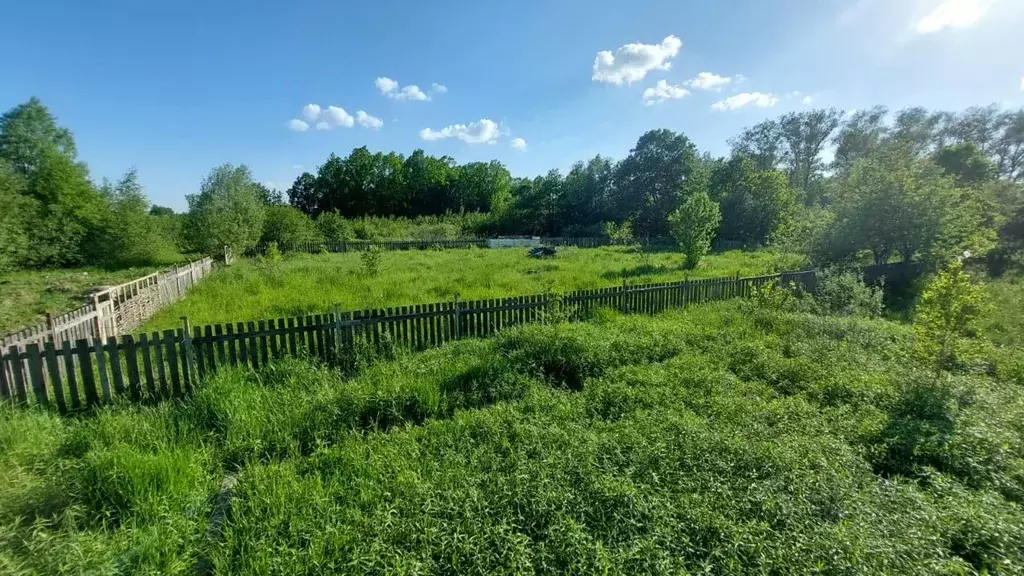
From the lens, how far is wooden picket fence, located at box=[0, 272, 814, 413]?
4.74 meters

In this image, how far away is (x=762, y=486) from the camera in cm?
307

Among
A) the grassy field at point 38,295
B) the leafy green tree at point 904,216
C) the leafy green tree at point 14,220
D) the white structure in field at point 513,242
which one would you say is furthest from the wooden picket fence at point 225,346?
the white structure in field at point 513,242

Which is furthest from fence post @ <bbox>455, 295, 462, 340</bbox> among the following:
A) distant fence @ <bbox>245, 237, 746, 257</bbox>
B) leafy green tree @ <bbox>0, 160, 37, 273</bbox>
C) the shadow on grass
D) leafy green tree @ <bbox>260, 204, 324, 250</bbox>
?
leafy green tree @ <bbox>260, 204, 324, 250</bbox>

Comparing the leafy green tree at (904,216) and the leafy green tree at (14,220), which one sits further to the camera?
the leafy green tree at (14,220)

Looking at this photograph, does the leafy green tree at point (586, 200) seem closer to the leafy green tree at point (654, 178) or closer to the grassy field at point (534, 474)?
the leafy green tree at point (654, 178)

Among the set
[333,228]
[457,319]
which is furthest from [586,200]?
[457,319]

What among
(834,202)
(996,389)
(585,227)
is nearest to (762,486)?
(996,389)

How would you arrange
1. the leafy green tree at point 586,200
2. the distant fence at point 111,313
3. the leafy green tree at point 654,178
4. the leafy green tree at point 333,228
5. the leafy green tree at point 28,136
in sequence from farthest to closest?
the leafy green tree at point 586,200, the leafy green tree at point 654,178, the leafy green tree at point 333,228, the leafy green tree at point 28,136, the distant fence at point 111,313

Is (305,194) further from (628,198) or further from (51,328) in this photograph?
(51,328)

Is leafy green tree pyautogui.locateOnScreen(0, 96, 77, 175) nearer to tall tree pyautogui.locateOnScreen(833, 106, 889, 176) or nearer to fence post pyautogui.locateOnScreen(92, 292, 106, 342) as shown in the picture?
fence post pyautogui.locateOnScreen(92, 292, 106, 342)

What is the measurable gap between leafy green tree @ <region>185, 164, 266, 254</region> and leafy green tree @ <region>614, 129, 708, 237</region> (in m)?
37.7

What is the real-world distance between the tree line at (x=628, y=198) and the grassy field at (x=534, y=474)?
1204 cm

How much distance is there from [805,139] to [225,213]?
67.6 meters

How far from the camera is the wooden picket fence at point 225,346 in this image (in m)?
4.74
